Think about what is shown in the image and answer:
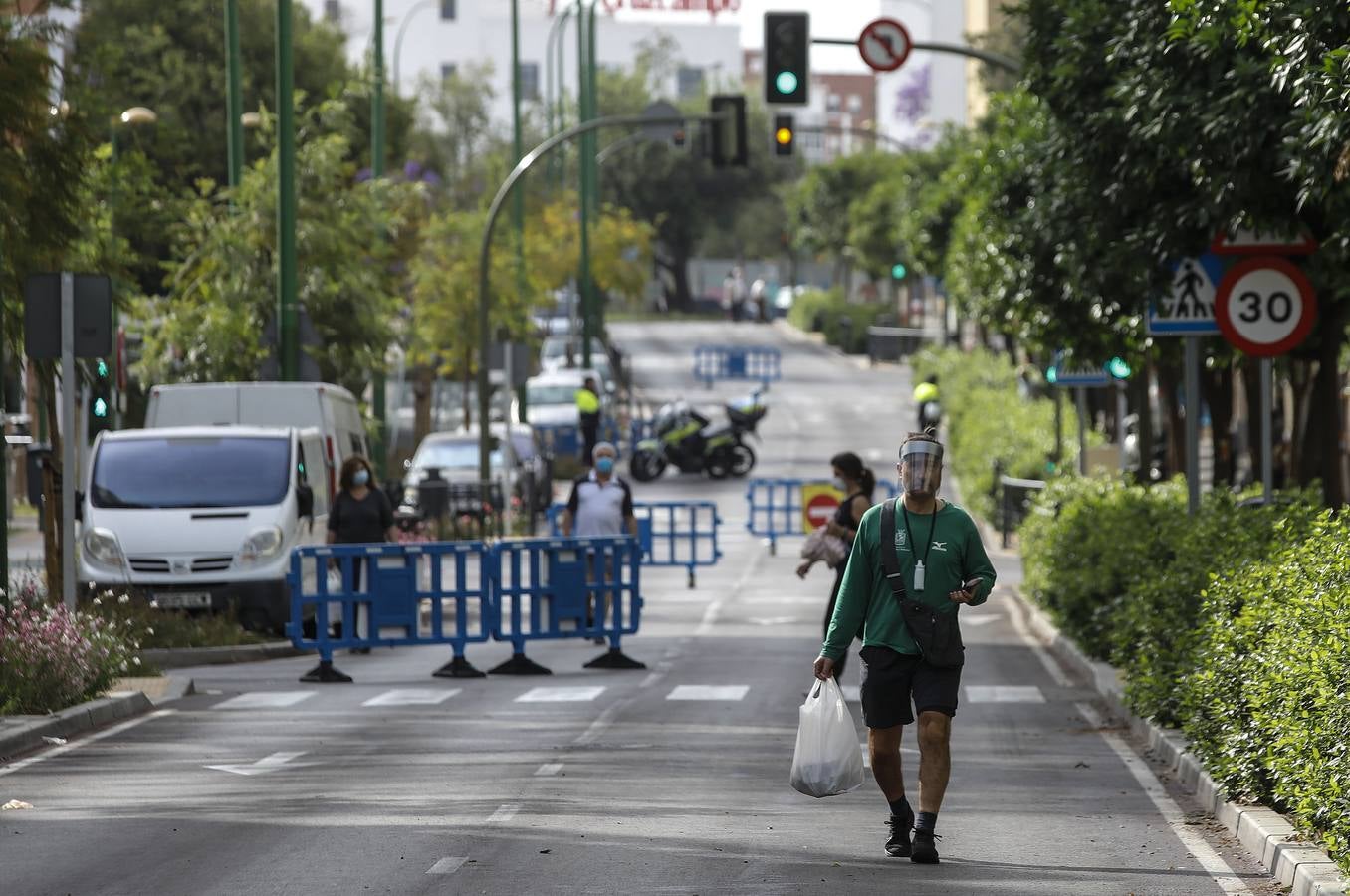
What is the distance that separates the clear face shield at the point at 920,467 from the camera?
1025cm

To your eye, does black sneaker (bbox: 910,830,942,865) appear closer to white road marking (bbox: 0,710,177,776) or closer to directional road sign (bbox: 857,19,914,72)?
white road marking (bbox: 0,710,177,776)

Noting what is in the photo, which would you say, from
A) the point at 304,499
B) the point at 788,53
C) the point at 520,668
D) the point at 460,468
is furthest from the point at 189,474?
the point at 460,468

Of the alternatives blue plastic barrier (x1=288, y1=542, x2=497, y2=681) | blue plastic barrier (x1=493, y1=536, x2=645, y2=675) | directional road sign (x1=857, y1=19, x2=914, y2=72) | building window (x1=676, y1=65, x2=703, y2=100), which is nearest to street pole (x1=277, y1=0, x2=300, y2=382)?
directional road sign (x1=857, y1=19, x2=914, y2=72)

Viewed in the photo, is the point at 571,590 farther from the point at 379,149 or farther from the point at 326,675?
the point at 379,149

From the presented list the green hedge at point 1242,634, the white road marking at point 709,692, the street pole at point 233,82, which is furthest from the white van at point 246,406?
the green hedge at point 1242,634

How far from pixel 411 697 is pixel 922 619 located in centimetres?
Answer: 858

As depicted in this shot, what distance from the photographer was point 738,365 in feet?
253

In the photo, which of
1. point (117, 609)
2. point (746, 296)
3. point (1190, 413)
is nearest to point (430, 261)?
point (117, 609)

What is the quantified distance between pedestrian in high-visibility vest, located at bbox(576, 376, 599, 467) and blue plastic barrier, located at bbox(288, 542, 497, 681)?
2660 centimetres

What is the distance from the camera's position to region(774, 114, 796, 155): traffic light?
32.3m

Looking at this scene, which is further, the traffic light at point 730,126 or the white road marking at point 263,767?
the traffic light at point 730,126

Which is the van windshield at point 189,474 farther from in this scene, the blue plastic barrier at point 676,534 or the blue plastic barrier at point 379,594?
the blue plastic barrier at point 676,534

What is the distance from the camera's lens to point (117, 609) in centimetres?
2070

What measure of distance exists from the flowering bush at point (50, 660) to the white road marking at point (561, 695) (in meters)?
2.86
